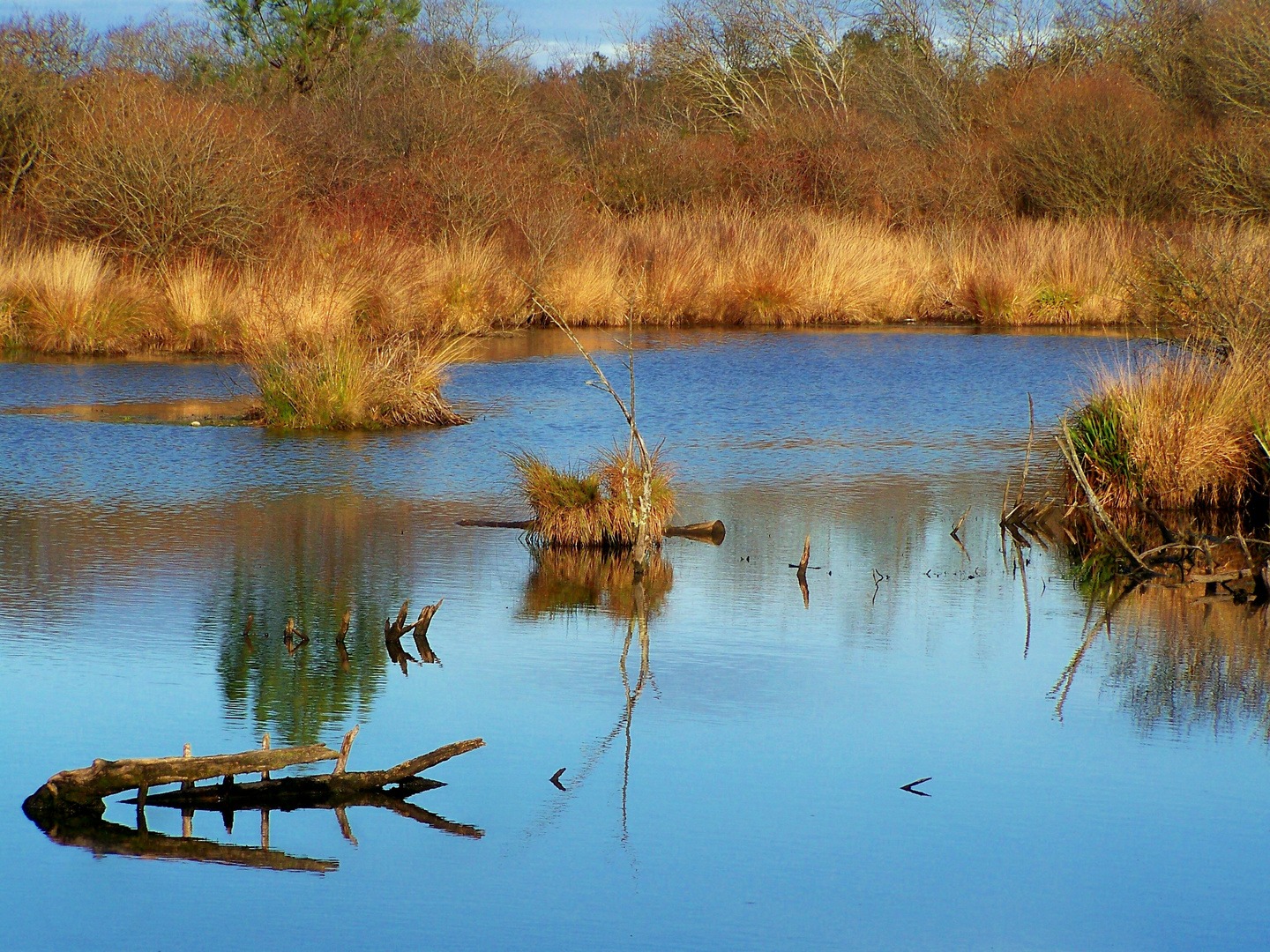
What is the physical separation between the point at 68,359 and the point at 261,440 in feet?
20.1

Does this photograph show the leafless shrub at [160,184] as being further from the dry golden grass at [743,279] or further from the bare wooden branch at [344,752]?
the bare wooden branch at [344,752]

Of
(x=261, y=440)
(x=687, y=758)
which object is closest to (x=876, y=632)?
(x=687, y=758)

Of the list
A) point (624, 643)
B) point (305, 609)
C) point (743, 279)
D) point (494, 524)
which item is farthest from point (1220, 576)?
point (743, 279)

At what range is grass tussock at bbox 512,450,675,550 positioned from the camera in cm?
844

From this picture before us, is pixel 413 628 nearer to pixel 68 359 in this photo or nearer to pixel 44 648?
pixel 44 648

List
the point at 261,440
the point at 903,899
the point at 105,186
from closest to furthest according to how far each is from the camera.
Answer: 1. the point at 903,899
2. the point at 261,440
3. the point at 105,186

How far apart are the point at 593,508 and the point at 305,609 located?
1939mm

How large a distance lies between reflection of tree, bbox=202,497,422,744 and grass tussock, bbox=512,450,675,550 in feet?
2.66

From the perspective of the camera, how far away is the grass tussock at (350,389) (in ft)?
41.7

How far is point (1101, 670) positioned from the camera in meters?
6.27

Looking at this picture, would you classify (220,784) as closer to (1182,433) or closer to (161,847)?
(161,847)

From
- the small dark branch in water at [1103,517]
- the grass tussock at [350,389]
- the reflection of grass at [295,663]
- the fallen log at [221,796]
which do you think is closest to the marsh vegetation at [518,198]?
the grass tussock at [350,389]

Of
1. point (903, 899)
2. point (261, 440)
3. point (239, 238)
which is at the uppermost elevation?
point (239, 238)

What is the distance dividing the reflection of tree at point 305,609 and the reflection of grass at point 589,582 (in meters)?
0.70
